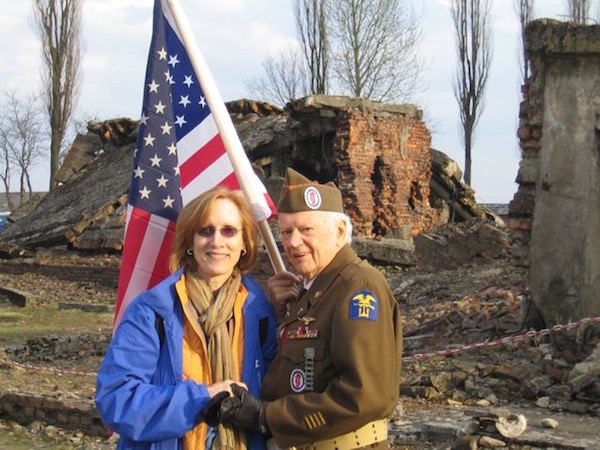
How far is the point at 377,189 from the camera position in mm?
20312

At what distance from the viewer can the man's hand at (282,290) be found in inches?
123

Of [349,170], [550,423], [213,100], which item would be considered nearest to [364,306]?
[213,100]

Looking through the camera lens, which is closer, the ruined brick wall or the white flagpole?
the white flagpole

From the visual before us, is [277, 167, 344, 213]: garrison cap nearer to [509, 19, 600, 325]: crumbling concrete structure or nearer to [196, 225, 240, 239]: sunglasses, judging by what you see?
[196, 225, 240, 239]: sunglasses

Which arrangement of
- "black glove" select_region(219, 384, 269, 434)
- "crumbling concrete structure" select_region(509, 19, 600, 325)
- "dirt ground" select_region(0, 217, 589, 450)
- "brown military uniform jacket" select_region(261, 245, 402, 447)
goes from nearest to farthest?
"brown military uniform jacket" select_region(261, 245, 402, 447)
"black glove" select_region(219, 384, 269, 434)
"dirt ground" select_region(0, 217, 589, 450)
"crumbling concrete structure" select_region(509, 19, 600, 325)

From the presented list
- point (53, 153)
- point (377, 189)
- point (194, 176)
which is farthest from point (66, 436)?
point (53, 153)

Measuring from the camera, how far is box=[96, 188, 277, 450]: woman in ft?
9.11

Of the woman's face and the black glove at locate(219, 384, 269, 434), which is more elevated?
the woman's face

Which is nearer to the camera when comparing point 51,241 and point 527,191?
point 527,191

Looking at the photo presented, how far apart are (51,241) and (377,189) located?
8.56 m

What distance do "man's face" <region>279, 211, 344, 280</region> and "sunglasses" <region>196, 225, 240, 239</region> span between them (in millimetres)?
182

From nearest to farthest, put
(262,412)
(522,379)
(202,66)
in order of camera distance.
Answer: (262,412)
(202,66)
(522,379)

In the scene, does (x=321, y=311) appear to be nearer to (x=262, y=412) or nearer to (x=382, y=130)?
(x=262, y=412)

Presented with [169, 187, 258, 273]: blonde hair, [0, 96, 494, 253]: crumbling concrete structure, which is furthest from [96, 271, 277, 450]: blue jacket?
[0, 96, 494, 253]: crumbling concrete structure
